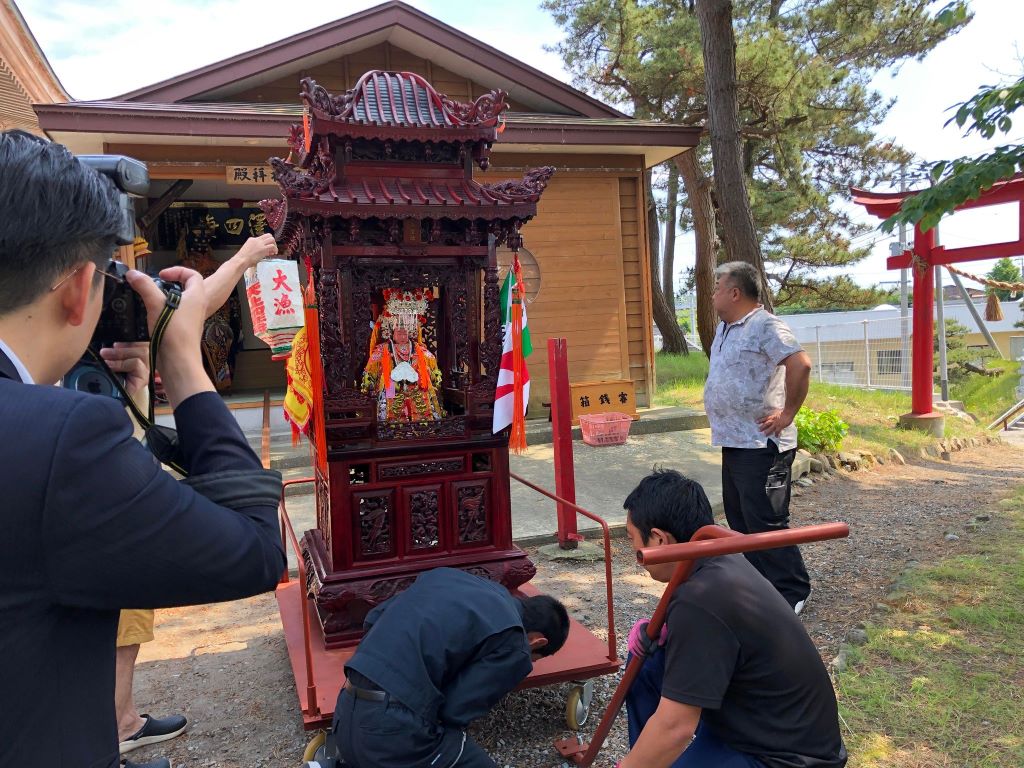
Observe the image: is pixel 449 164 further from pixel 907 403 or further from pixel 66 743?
pixel 907 403

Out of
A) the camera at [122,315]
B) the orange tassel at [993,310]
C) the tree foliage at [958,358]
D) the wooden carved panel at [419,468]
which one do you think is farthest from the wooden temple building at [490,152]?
the orange tassel at [993,310]

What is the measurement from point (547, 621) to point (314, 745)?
1096 millimetres

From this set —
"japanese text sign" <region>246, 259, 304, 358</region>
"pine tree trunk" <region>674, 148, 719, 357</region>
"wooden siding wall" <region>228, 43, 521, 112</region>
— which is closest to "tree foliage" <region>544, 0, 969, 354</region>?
"pine tree trunk" <region>674, 148, 719, 357</region>

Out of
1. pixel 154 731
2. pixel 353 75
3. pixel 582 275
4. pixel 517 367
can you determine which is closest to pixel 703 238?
pixel 582 275

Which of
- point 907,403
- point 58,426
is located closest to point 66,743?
point 58,426

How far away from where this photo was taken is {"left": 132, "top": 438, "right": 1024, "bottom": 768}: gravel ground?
10.6 feet

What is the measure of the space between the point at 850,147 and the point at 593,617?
15128mm

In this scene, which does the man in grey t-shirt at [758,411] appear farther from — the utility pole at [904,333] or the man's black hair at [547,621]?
the utility pole at [904,333]

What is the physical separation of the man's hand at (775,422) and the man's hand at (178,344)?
3.47 meters

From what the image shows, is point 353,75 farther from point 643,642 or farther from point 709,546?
point 709,546

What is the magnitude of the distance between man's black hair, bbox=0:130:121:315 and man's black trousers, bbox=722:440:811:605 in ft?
12.2

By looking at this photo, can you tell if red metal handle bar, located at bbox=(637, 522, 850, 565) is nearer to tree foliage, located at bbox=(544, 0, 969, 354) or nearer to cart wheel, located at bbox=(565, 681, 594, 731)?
cart wheel, located at bbox=(565, 681, 594, 731)

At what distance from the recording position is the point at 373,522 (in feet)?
12.0

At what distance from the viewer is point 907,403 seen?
11.9 meters
